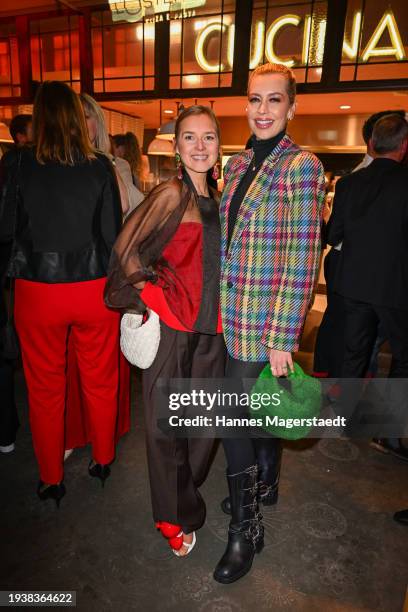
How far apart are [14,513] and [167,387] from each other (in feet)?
3.35

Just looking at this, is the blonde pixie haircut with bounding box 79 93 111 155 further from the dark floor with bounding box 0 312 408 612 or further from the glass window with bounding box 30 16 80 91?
the glass window with bounding box 30 16 80 91

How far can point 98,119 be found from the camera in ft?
6.55

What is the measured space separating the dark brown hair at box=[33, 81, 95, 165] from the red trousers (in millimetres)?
519

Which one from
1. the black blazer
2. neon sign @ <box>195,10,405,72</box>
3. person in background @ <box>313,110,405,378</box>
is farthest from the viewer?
neon sign @ <box>195,10,405,72</box>

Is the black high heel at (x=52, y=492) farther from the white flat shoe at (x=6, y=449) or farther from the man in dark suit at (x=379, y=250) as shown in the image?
the man in dark suit at (x=379, y=250)

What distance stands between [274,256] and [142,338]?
56 cm

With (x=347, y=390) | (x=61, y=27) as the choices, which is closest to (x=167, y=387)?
(x=347, y=390)

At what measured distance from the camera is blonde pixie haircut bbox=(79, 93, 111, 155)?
1.97 metres

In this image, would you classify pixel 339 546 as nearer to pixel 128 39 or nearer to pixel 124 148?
pixel 124 148

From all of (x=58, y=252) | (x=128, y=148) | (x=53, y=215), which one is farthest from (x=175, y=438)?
(x=128, y=148)

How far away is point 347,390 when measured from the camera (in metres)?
2.79

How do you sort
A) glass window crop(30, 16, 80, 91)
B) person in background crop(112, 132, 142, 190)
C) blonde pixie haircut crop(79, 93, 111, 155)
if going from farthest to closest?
glass window crop(30, 16, 80, 91), person in background crop(112, 132, 142, 190), blonde pixie haircut crop(79, 93, 111, 155)

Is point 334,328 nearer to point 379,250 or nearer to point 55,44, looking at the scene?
point 379,250

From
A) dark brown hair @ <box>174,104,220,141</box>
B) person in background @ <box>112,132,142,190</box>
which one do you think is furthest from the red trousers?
person in background @ <box>112,132,142,190</box>
